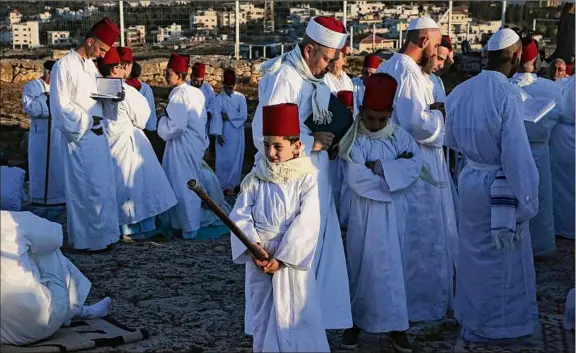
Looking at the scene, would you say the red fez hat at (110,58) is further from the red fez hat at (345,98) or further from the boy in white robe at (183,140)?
the red fez hat at (345,98)

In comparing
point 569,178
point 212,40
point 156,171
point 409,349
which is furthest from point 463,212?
point 212,40

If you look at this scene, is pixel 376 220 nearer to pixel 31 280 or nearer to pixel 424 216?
pixel 424 216

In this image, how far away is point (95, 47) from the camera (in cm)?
792

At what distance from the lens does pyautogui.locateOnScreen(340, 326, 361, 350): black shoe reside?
5.43 metres

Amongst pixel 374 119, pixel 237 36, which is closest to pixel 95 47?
pixel 374 119

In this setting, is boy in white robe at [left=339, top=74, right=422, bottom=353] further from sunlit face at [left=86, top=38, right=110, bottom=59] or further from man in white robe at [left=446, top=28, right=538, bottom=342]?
sunlit face at [left=86, top=38, right=110, bottom=59]

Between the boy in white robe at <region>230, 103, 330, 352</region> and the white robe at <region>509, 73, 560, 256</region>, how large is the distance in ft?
12.9

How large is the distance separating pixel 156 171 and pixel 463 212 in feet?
13.5

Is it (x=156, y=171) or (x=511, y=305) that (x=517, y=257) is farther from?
(x=156, y=171)

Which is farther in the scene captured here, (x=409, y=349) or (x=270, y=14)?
(x=270, y=14)

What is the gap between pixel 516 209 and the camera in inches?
205

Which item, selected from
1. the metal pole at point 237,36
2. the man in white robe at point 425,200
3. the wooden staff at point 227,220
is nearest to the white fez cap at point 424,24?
the man in white robe at point 425,200

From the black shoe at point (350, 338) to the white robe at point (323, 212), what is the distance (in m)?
0.30

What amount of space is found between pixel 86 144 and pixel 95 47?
0.88m
